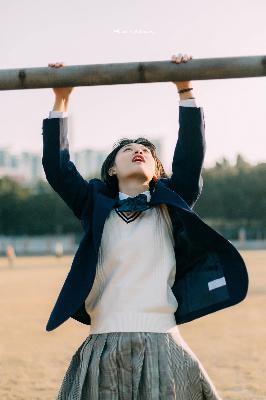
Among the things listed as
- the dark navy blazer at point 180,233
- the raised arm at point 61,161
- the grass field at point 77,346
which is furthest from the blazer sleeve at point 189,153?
the grass field at point 77,346

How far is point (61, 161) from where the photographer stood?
10.6ft

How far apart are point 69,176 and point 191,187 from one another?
56cm

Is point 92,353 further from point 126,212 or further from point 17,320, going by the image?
point 17,320

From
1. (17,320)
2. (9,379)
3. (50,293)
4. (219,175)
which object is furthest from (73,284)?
(219,175)

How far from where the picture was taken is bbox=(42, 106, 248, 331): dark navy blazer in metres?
3.08

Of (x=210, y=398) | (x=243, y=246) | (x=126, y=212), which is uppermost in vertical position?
(x=126, y=212)

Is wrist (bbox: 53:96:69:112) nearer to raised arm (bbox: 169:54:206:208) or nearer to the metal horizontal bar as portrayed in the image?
the metal horizontal bar

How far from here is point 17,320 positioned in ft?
34.5

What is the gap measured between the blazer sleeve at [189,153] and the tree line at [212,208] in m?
51.3

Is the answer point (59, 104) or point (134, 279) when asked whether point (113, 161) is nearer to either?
point (59, 104)

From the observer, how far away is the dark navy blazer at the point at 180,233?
3082 mm

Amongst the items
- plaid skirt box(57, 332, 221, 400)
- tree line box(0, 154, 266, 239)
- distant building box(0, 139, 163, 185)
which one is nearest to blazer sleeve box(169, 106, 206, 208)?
plaid skirt box(57, 332, 221, 400)

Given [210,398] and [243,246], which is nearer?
[210,398]

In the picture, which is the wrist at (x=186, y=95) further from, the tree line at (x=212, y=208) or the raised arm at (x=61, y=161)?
the tree line at (x=212, y=208)
